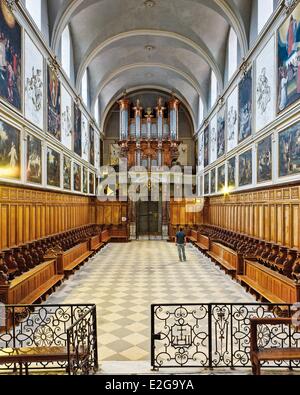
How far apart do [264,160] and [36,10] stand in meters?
9.67

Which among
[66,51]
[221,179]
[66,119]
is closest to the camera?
[66,119]

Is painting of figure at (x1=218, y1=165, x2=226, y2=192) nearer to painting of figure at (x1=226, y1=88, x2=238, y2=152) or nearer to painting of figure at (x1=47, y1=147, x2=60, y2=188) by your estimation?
painting of figure at (x1=226, y1=88, x2=238, y2=152)

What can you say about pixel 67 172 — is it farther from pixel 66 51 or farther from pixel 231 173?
pixel 231 173

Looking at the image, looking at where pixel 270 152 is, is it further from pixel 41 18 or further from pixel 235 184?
pixel 41 18

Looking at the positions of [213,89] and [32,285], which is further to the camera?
[213,89]

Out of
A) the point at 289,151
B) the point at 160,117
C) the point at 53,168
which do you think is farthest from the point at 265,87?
the point at 160,117

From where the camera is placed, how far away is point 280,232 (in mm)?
9555

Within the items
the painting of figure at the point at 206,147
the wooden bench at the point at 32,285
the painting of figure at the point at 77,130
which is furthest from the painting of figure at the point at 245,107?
the wooden bench at the point at 32,285

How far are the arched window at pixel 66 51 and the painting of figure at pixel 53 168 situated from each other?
4.65 meters

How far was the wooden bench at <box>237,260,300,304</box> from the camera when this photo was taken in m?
5.92

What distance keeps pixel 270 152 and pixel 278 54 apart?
119 inches

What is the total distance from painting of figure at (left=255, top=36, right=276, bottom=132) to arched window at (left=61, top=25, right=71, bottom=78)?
8.90m

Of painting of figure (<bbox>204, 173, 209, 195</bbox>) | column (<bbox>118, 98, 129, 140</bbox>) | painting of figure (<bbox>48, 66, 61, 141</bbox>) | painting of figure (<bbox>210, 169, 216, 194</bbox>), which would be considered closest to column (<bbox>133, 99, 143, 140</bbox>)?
column (<bbox>118, 98, 129, 140</bbox>)

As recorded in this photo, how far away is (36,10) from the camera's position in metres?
11.1
